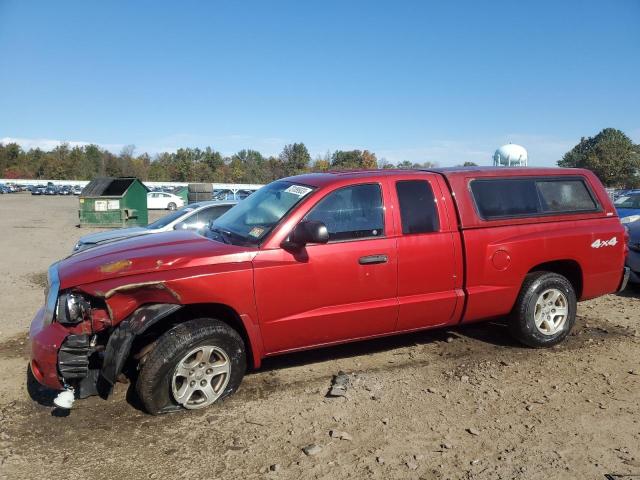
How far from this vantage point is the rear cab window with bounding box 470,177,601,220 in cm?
489

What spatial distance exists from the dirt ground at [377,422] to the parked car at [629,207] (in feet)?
14.3

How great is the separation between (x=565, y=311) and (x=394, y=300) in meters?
2.14

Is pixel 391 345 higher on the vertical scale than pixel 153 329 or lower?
lower

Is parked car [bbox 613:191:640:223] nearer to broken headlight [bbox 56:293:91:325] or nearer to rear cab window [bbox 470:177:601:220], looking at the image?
rear cab window [bbox 470:177:601:220]

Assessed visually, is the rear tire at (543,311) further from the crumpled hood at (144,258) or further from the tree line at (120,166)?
the tree line at (120,166)

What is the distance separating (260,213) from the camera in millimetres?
4496

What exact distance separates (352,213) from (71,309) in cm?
234

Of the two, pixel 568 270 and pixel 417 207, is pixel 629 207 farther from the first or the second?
pixel 417 207

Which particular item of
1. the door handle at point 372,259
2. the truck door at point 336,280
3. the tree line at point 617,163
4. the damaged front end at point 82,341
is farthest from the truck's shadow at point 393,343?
the tree line at point 617,163

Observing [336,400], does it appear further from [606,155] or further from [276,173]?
[276,173]

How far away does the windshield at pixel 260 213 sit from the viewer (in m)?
4.18

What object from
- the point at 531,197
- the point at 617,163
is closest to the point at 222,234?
the point at 531,197

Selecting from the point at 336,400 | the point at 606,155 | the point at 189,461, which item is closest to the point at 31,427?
the point at 189,461

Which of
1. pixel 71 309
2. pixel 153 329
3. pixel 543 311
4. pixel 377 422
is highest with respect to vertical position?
pixel 71 309
